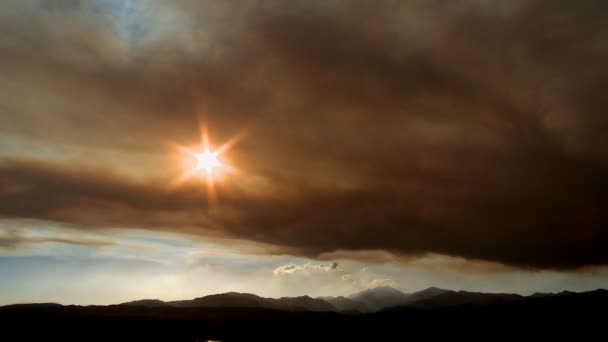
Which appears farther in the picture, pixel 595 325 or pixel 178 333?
pixel 178 333

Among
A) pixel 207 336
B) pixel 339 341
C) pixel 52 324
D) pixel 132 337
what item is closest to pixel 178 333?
pixel 207 336

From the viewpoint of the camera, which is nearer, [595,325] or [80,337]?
[80,337]

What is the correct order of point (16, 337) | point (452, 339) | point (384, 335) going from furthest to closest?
1. point (384, 335)
2. point (452, 339)
3. point (16, 337)

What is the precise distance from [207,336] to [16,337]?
244 feet

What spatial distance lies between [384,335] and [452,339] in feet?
96.0

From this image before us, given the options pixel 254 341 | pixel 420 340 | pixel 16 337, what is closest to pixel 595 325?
pixel 420 340

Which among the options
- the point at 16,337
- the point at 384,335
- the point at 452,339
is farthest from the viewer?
the point at 384,335


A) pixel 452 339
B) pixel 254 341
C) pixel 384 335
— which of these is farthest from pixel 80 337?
pixel 452 339

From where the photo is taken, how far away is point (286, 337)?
618 ft

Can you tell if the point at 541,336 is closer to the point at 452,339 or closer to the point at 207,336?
the point at 452,339

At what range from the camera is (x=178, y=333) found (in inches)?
7810

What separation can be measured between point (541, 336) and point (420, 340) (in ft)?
150

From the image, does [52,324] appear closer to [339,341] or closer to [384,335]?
[339,341]

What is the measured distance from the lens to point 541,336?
544 ft
